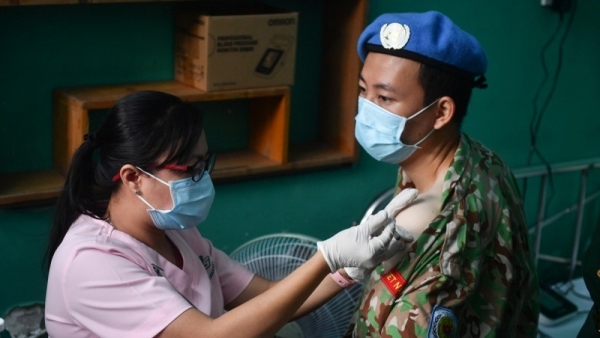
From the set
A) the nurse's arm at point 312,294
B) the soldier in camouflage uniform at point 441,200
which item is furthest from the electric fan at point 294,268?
the soldier in camouflage uniform at point 441,200

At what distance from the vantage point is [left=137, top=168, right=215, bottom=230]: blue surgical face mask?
1674mm

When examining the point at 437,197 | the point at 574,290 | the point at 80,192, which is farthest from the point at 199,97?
the point at 574,290

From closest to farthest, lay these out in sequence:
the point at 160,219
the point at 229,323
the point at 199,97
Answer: the point at 229,323, the point at 160,219, the point at 199,97

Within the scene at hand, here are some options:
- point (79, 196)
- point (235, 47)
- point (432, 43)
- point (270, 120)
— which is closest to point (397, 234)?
point (432, 43)

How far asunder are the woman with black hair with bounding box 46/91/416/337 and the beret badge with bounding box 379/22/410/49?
1.13ft

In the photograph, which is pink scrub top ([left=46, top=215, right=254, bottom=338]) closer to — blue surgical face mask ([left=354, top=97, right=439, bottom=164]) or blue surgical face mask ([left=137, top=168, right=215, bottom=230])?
blue surgical face mask ([left=137, top=168, right=215, bottom=230])

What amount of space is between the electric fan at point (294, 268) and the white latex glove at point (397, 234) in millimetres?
425

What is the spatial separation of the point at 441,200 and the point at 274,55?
3.47 feet

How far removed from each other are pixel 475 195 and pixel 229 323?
587 millimetres

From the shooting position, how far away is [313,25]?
286 centimetres

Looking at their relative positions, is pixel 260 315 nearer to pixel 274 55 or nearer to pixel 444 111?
pixel 444 111

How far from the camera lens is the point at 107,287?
5.09 feet

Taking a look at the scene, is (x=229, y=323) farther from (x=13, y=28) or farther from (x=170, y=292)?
(x=13, y=28)

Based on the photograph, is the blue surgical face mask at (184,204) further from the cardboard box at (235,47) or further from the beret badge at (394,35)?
the cardboard box at (235,47)
